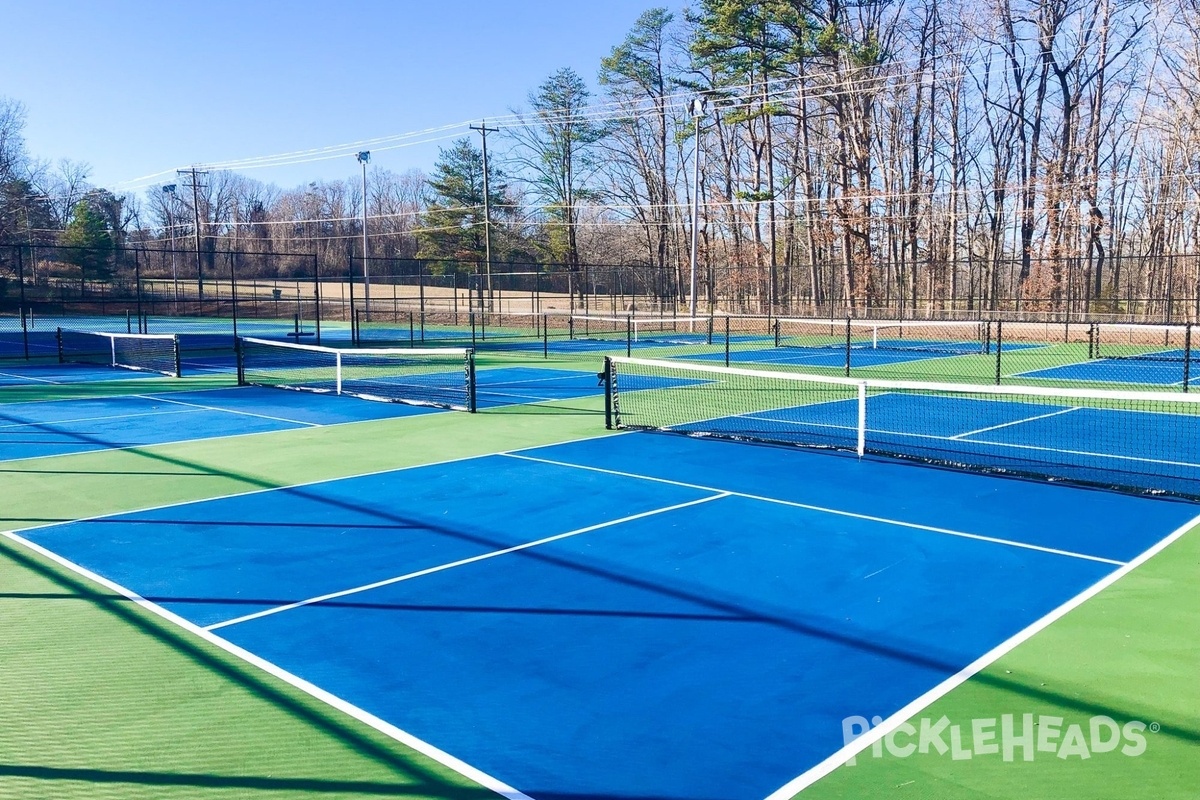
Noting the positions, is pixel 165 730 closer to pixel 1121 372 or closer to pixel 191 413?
pixel 191 413

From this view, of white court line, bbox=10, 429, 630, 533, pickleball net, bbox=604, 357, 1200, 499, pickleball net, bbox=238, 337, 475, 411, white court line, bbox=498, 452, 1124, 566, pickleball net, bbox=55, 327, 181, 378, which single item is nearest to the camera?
white court line, bbox=498, 452, 1124, 566

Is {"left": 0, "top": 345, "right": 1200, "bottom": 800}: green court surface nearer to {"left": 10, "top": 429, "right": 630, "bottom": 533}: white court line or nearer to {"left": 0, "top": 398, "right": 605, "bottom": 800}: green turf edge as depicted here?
{"left": 0, "top": 398, "right": 605, "bottom": 800}: green turf edge

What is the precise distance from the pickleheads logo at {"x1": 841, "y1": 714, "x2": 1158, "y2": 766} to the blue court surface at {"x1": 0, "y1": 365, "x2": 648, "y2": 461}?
463 inches

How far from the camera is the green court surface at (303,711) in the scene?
430 centimetres

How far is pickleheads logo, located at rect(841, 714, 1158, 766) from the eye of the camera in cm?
459

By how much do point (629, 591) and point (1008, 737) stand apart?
2899 millimetres

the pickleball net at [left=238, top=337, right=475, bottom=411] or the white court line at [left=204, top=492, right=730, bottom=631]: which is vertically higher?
the pickleball net at [left=238, top=337, right=475, bottom=411]

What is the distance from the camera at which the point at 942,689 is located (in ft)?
17.4

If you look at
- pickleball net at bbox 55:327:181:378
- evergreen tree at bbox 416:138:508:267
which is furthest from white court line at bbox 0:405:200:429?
evergreen tree at bbox 416:138:508:267

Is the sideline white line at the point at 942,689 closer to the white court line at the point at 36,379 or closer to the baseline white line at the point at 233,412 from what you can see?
the baseline white line at the point at 233,412

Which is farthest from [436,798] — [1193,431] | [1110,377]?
[1110,377]

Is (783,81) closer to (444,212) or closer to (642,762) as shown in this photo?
(444,212)

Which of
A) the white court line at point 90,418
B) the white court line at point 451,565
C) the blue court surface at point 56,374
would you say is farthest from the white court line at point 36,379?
the white court line at point 451,565

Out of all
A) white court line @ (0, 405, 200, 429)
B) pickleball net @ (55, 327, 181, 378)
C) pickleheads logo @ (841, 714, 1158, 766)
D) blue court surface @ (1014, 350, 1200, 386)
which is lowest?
pickleheads logo @ (841, 714, 1158, 766)
